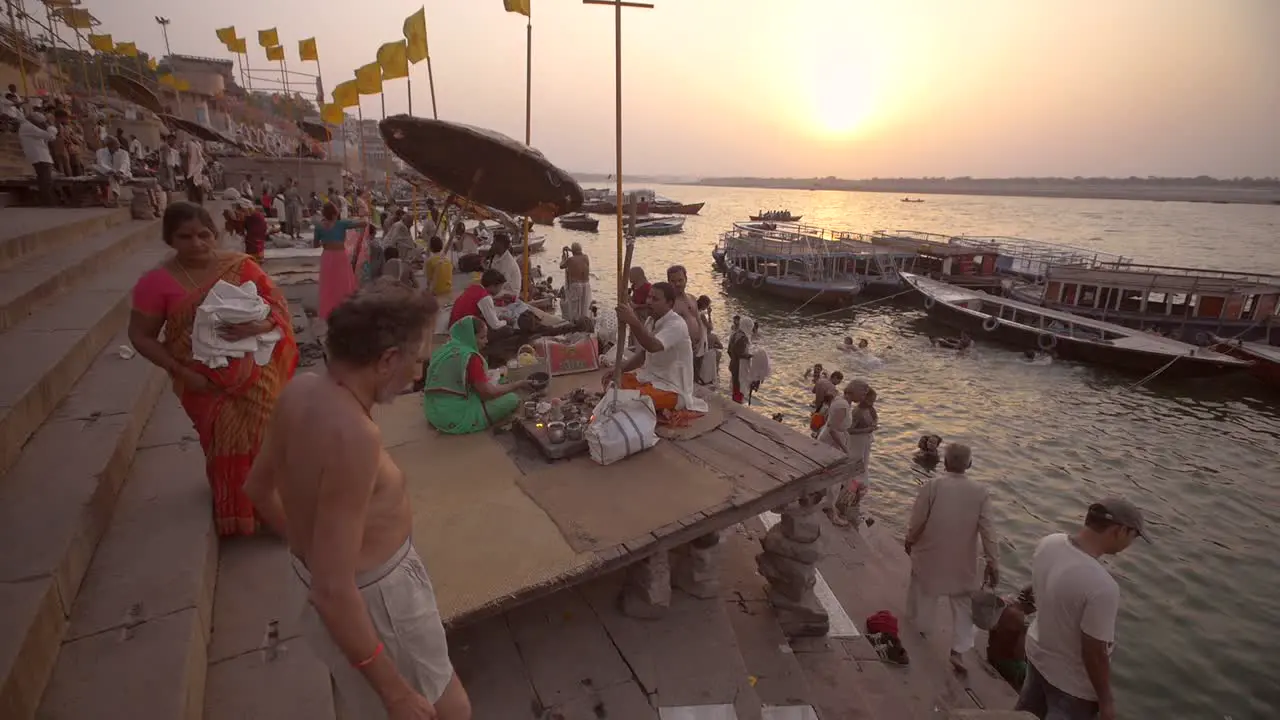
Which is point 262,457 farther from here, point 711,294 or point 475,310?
point 711,294

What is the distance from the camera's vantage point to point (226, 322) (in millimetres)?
3025

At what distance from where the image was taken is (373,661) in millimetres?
1657

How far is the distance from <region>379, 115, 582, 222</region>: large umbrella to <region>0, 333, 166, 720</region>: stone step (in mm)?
3657

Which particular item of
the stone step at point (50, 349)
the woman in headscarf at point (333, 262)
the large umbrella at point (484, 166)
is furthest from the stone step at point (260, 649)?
the woman in headscarf at point (333, 262)

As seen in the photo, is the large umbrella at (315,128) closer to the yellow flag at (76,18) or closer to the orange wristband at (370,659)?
the yellow flag at (76,18)

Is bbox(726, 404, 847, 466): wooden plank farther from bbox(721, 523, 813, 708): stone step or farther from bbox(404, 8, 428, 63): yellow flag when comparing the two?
bbox(404, 8, 428, 63): yellow flag

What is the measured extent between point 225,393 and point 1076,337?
25.0 metres

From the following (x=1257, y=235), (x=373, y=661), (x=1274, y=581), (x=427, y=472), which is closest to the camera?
(x=373, y=661)

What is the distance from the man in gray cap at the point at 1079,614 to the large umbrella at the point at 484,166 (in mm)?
5691

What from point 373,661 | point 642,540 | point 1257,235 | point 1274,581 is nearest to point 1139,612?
point 1274,581

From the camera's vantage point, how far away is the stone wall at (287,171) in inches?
947

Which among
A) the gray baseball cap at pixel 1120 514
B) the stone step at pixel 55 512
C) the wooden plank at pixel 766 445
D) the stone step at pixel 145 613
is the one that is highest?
the stone step at pixel 55 512

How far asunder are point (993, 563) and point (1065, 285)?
25464 mm

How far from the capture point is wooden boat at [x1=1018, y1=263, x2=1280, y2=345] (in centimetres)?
2114
